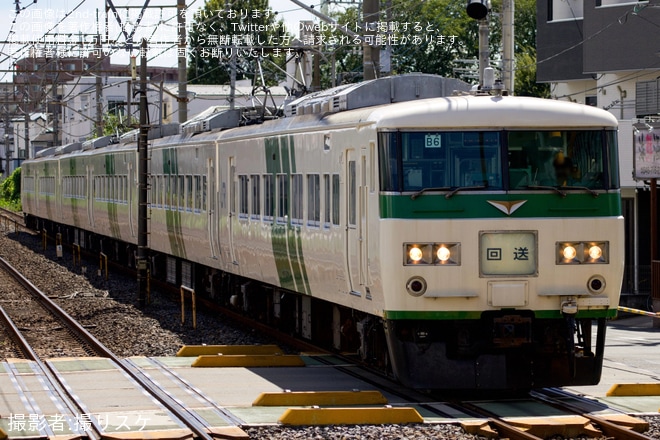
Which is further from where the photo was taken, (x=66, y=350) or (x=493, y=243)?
(x=66, y=350)

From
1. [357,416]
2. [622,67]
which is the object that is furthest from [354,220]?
[622,67]

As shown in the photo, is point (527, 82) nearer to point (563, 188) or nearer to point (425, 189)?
point (563, 188)

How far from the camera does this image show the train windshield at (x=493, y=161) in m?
10.9

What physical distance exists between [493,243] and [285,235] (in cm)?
404

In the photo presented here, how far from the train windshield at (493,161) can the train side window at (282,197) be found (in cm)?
353

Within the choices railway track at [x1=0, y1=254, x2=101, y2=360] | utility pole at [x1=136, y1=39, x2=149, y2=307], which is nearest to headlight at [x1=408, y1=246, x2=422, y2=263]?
railway track at [x1=0, y1=254, x2=101, y2=360]

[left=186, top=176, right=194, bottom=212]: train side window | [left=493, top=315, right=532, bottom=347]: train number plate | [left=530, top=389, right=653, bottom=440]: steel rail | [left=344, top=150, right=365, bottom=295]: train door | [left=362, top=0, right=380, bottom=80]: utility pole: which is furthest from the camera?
[left=186, top=176, right=194, bottom=212]: train side window

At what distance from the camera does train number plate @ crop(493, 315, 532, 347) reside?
10898mm

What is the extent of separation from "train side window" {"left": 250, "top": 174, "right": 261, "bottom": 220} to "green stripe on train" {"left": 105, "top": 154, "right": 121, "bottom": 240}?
12203 mm

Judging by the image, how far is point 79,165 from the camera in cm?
3450

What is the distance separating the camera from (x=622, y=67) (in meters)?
27.8

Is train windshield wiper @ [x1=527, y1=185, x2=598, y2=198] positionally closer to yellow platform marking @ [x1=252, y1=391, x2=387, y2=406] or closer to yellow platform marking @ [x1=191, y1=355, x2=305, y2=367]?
yellow platform marking @ [x1=252, y1=391, x2=387, y2=406]

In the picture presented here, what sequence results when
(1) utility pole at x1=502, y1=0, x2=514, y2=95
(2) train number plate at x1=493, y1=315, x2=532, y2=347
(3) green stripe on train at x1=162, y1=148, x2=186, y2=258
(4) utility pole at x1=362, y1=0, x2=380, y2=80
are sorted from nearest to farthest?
(2) train number plate at x1=493, y1=315, x2=532, y2=347
(1) utility pole at x1=502, y1=0, x2=514, y2=95
(4) utility pole at x1=362, y1=0, x2=380, y2=80
(3) green stripe on train at x1=162, y1=148, x2=186, y2=258

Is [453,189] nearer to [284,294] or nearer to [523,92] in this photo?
[284,294]
